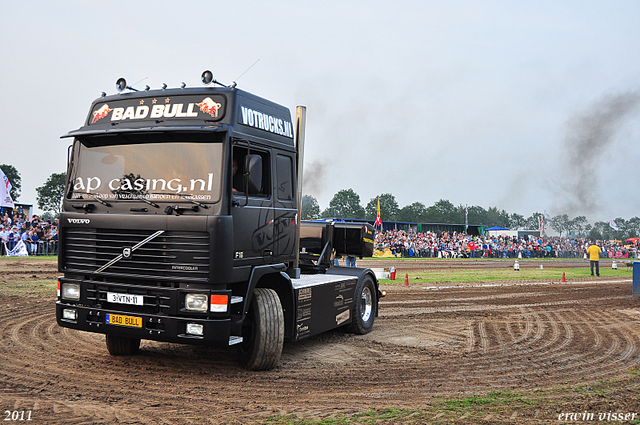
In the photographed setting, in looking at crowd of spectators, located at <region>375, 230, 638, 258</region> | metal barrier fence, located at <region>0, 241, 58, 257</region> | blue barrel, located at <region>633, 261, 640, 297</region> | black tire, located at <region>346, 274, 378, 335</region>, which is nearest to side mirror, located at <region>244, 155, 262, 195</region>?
black tire, located at <region>346, 274, 378, 335</region>

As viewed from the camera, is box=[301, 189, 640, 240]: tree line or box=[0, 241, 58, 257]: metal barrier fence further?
box=[301, 189, 640, 240]: tree line

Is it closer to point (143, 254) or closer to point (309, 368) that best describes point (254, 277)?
point (143, 254)

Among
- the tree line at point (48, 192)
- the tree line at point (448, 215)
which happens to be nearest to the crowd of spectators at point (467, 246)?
the tree line at point (448, 215)

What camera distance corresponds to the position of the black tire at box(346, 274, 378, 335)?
9.98 meters

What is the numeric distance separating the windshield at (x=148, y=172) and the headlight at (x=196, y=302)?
3.72ft

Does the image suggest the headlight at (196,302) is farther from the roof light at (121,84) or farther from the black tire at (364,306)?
the black tire at (364,306)

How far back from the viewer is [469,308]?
47.1 feet

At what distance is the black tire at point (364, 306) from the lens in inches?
393

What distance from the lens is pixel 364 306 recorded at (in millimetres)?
10500

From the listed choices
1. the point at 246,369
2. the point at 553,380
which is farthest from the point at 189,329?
the point at 553,380

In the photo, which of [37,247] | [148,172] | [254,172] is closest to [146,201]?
[148,172]

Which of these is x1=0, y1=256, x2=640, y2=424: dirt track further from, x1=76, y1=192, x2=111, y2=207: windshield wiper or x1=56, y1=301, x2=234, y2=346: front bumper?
x1=76, y1=192, x2=111, y2=207: windshield wiper

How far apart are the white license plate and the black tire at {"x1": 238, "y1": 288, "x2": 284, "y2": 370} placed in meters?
1.37

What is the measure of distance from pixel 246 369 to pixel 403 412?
248 centimetres
